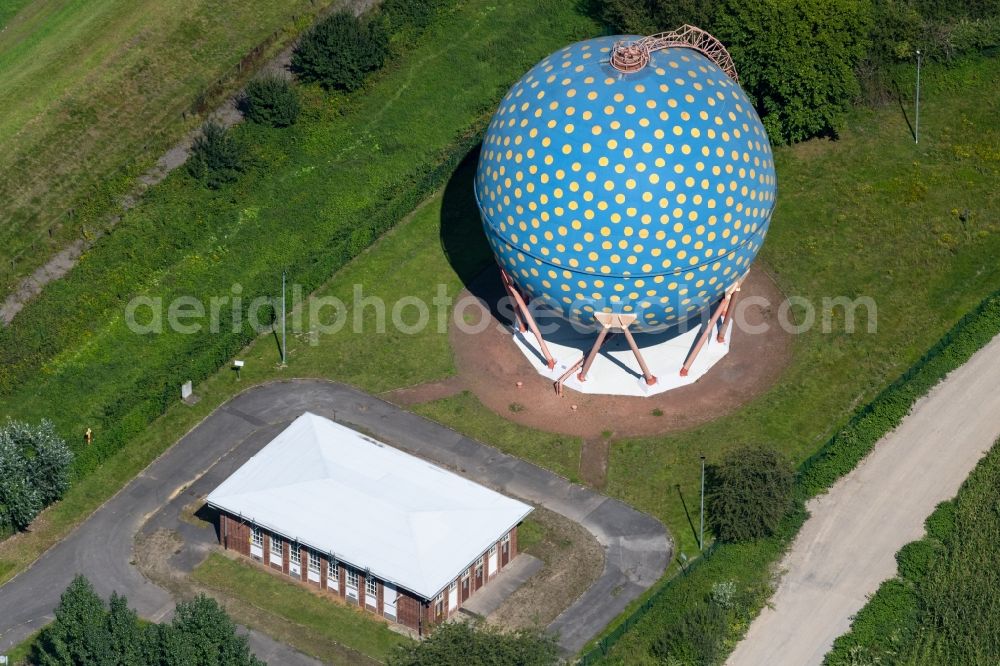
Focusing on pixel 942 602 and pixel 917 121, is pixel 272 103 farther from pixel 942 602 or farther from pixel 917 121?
pixel 942 602

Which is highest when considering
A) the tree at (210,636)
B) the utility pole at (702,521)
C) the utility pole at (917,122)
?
the tree at (210,636)

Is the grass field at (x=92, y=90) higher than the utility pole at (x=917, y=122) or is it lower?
higher

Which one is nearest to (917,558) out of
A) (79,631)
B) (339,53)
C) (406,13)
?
(79,631)

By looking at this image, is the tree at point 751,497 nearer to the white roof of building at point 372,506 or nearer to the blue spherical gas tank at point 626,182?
the white roof of building at point 372,506

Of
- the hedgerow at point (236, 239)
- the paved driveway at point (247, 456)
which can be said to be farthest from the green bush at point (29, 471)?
the paved driveway at point (247, 456)

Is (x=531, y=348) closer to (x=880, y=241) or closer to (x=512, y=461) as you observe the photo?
(x=512, y=461)

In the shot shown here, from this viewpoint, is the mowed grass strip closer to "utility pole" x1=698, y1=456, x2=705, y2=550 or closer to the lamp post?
"utility pole" x1=698, y1=456, x2=705, y2=550
